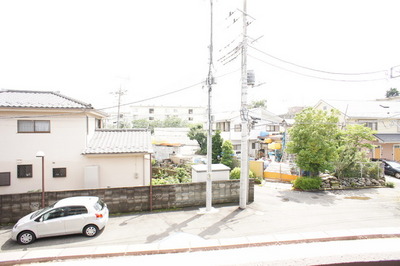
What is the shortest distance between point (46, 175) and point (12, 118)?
3679mm

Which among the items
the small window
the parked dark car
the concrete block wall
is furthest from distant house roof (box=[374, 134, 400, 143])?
the small window

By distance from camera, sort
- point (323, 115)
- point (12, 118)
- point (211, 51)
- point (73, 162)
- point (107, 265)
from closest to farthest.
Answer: point (107, 265) → point (211, 51) → point (12, 118) → point (73, 162) → point (323, 115)

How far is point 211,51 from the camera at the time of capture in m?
11.1

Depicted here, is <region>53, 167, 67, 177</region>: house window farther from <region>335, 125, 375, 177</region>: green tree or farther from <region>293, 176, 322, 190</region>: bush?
<region>335, 125, 375, 177</region>: green tree

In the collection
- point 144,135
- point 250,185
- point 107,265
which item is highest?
point 144,135

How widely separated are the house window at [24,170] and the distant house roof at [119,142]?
3.12m

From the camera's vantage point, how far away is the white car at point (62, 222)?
27.5 ft

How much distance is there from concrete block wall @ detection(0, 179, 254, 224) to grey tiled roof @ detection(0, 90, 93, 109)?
16.6 ft

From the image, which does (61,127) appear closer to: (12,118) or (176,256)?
(12,118)

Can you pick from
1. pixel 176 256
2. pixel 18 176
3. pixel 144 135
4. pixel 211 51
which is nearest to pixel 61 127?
pixel 18 176

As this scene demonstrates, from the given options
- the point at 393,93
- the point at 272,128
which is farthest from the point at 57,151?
the point at 393,93

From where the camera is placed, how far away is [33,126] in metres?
13.0

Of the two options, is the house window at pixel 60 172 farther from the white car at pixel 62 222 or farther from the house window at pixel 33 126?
the white car at pixel 62 222

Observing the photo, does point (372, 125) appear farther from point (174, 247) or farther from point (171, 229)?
point (174, 247)
